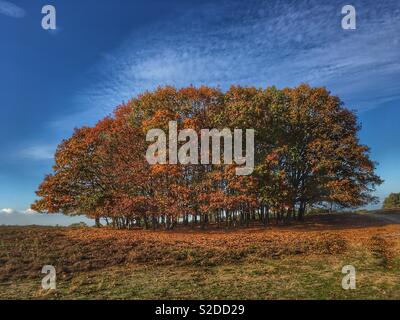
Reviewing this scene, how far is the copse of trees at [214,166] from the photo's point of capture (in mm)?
36312

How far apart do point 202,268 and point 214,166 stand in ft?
64.3

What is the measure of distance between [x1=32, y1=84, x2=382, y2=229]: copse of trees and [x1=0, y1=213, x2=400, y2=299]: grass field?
382 inches

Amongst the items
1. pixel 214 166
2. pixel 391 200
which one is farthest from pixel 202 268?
pixel 391 200

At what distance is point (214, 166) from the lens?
1439 inches

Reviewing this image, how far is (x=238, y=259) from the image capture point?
773 inches

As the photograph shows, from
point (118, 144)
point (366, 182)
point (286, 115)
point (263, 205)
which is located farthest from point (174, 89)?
point (366, 182)

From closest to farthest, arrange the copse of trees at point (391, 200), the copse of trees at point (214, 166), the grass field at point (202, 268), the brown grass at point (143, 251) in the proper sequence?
the grass field at point (202, 268)
the brown grass at point (143, 251)
the copse of trees at point (214, 166)
the copse of trees at point (391, 200)

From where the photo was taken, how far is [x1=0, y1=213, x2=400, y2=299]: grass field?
13.0 meters

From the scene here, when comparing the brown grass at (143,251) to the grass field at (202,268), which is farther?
the brown grass at (143,251)

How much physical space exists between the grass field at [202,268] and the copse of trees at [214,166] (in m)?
9.70

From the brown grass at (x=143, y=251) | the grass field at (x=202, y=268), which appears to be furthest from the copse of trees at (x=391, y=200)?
the grass field at (x=202, y=268)

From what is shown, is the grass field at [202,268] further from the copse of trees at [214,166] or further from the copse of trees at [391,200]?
the copse of trees at [391,200]
